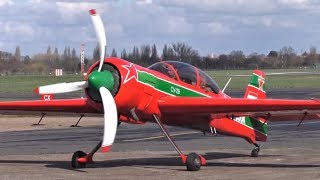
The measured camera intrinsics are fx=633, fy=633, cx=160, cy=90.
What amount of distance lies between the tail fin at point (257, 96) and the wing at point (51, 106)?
4.41 m

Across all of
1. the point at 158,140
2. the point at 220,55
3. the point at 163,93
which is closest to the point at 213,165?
the point at 163,93

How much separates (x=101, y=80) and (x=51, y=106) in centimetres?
294

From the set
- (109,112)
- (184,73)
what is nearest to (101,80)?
(109,112)

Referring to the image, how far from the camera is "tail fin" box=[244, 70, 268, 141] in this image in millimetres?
16391

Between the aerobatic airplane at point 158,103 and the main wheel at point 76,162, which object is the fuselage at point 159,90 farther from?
the main wheel at point 76,162

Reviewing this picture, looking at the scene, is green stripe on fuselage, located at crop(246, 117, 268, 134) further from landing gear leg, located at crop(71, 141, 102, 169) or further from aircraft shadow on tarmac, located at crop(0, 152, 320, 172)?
landing gear leg, located at crop(71, 141, 102, 169)

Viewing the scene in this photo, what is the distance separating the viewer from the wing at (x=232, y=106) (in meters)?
13.0

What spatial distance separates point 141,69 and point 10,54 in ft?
440

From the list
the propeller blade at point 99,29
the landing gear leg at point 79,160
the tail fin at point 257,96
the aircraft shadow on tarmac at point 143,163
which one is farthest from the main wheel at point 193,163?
the tail fin at point 257,96

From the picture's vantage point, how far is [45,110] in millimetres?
14742

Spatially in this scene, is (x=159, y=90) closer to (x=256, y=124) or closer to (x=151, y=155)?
(x=151, y=155)

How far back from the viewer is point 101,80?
39.0 ft

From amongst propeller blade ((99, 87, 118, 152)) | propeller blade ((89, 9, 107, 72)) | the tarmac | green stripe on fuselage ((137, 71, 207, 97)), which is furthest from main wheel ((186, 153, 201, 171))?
propeller blade ((89, 9, 107, 72))

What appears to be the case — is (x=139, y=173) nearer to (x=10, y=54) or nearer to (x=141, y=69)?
(x=141, y=69)
